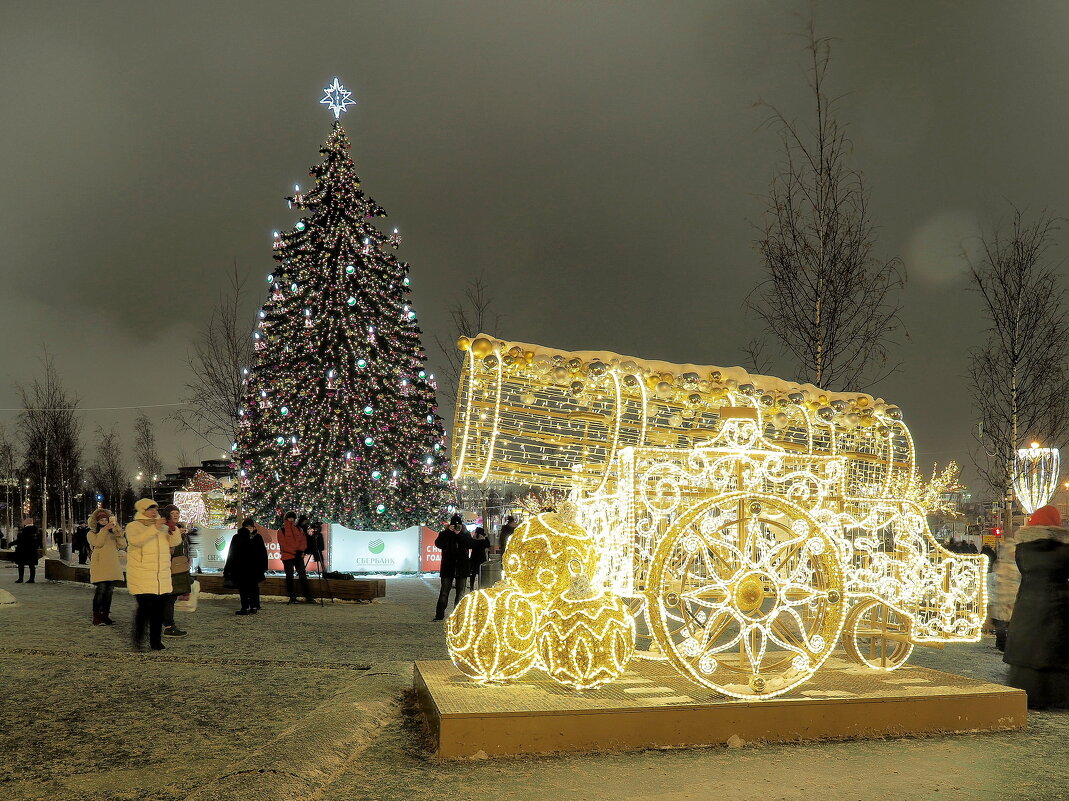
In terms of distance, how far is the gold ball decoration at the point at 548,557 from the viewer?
634 centimetres

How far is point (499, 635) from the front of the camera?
6.45 meters

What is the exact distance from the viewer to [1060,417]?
1866cm

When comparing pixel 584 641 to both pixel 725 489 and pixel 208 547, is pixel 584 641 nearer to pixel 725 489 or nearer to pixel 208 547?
pixel 725 489

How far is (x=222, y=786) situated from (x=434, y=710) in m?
1.55

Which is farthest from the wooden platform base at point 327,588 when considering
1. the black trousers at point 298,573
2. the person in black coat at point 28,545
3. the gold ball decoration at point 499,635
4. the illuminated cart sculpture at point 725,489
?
the gold ball decoration at point 499,635

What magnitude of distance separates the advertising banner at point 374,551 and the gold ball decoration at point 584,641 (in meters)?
15.4

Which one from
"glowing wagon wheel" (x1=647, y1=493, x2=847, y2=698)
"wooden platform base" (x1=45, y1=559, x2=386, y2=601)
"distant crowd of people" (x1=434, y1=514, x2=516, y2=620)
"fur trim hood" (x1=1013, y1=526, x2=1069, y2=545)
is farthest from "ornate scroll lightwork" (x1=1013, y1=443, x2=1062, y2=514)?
"glowing wagon wheel" (x1=647, y1=493, x2=847, y2=698)

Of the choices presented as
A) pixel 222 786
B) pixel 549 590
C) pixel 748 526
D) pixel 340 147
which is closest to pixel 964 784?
pixel 748 526

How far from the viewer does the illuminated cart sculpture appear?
6.17 metres

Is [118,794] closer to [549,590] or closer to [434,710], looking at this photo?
[434,710]

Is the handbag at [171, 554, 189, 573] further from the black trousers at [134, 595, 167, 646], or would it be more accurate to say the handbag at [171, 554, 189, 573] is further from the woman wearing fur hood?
the woman wearing fur hood

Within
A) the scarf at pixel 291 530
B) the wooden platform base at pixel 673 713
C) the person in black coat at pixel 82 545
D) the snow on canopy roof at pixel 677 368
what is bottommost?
the person in black coat at pixel 82 545

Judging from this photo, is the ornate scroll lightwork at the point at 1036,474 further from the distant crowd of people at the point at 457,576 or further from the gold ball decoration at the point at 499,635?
the gold ball decoration at the point at 499,635

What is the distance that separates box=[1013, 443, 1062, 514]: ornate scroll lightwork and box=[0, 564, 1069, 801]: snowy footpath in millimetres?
9956
